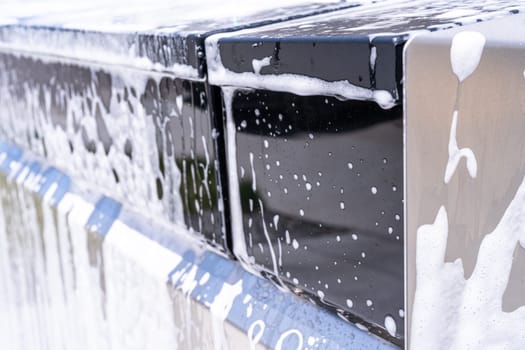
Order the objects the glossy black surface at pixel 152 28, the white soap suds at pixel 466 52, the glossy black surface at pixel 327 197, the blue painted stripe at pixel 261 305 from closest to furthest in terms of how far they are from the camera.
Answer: the white soap suds at pixel 466 52 < the glossy black surface at pixel 327 197 < the blue painted stripe at pixel 261 305 < the glossy black surface at pixel 152 28

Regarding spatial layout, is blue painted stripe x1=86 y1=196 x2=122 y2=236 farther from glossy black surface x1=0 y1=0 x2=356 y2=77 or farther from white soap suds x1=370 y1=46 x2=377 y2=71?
white soap suds x1=370 y1=46 x2=377 y2=71

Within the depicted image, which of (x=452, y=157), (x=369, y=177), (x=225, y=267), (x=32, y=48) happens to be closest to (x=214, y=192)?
(x=225, y=267)

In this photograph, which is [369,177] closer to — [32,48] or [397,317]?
[397,317]

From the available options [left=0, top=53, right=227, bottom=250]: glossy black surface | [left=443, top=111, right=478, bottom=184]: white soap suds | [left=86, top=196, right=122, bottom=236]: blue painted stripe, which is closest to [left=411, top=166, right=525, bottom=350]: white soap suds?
[left=443, top=111, right=478, bottom=184]: white soap suds

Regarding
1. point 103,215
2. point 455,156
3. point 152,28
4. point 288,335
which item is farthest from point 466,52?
point 103,215

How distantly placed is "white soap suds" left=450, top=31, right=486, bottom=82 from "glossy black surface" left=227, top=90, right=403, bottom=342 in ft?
0.26

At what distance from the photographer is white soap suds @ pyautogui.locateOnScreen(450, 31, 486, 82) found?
0.46 metres

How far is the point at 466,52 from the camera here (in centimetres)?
47

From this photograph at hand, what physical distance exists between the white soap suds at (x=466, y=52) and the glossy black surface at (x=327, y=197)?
78mm

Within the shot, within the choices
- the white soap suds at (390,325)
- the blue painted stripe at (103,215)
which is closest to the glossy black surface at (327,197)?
the white soap suds at (390,325)

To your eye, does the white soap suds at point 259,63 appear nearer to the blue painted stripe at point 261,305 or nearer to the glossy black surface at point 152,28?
the glossy black surface at point 152,28

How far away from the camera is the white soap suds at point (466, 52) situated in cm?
46

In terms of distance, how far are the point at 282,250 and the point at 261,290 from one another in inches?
3.6

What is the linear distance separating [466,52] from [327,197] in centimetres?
22
